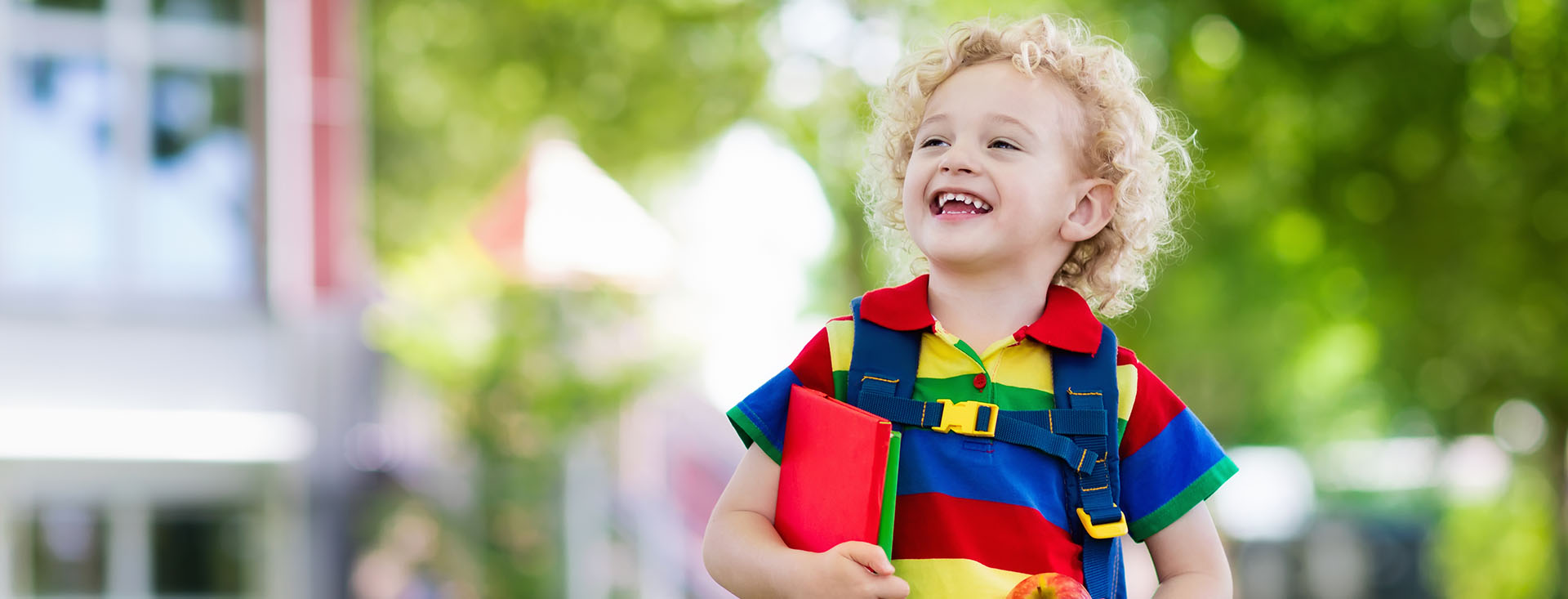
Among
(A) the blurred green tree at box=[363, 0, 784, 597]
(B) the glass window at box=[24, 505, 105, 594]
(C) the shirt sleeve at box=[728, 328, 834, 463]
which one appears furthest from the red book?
(B) the glass window at box=[24, 505, 105, 594]

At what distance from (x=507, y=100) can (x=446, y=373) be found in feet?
17.0

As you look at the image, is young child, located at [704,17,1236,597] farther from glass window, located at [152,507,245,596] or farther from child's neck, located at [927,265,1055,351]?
glass window, located at [152,507,245,596]

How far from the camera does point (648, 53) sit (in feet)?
39.6

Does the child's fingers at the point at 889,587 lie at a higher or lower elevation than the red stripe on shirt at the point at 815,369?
lower

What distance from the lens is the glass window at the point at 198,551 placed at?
10148mm

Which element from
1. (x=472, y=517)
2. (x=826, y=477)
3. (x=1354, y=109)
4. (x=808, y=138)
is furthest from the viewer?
(x=808, y=138)

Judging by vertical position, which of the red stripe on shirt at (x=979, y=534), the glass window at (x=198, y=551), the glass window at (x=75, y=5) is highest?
the glass window at (x=75, y=5)

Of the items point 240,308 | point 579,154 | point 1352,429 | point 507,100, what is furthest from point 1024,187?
point 1352,429

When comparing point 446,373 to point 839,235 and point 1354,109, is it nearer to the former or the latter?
point 839,235

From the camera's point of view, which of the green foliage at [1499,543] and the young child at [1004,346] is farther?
the green foliage at [1499,543]

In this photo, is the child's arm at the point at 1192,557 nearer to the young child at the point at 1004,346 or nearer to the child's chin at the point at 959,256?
the young child at the point at 1004,346

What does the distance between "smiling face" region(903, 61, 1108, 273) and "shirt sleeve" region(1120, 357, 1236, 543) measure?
226 millimetres

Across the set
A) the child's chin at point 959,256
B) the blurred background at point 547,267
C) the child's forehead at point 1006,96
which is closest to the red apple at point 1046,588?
the child's chin at point 959,256

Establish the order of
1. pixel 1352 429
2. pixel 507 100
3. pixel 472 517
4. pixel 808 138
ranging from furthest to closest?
1. pixel 1352 429
2. pixel 507 100
3. pixel 808 138
4. pixel 472 517
